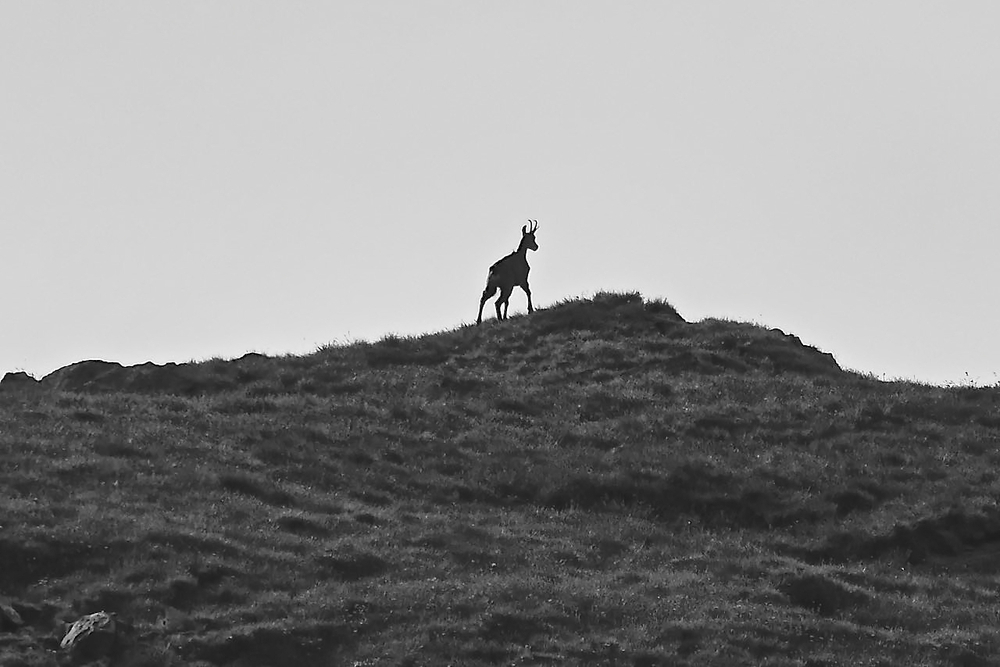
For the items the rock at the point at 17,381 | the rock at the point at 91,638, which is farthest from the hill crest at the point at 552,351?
the rock at the point at 91,638

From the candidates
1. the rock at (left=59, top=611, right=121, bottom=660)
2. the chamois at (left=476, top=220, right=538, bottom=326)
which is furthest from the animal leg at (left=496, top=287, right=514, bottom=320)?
the rock at (left=59, top=611, right=121, bottom=660)

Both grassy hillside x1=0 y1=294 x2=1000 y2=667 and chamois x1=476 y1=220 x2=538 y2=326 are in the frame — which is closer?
grassy hillside x1=0 y1=294 x2=1000 y2=667

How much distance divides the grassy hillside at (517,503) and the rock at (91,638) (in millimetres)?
223

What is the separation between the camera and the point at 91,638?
1648 cm

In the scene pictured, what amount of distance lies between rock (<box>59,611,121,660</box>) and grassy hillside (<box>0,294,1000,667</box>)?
0.22m

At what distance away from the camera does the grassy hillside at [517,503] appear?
1809 centimetres

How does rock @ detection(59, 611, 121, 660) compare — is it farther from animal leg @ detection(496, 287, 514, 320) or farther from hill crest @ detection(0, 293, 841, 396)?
animal leg @ detection(496, 287, 514, 320)

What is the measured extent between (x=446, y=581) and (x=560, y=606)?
Answer: 5.68 feet

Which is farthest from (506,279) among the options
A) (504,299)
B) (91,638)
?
(91,638)

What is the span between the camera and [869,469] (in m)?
25.8

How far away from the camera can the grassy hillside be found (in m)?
18.1

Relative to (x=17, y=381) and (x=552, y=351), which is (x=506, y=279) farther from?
(x=17, y=381)

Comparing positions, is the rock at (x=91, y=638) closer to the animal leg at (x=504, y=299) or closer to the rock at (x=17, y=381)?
the rock at (x=17, y=381)

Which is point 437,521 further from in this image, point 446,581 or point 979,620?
point 979,620
